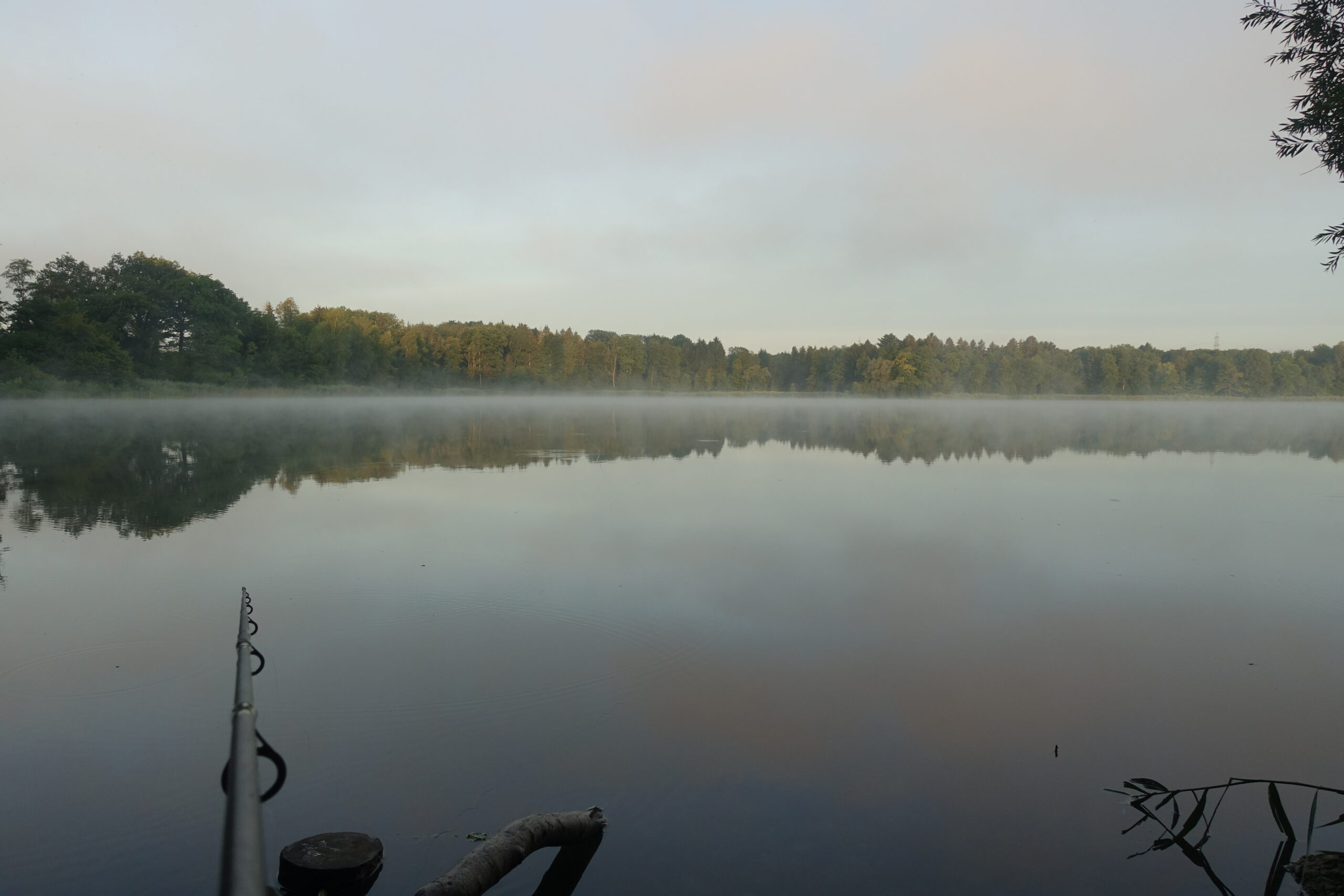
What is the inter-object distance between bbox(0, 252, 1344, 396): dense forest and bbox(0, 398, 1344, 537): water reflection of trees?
7288 mm

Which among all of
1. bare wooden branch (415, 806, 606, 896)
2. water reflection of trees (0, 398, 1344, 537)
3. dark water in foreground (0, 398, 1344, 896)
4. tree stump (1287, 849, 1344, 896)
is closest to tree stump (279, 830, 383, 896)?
dark water in foreground (0, 398, 1344, 896)

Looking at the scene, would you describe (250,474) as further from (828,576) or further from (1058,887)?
(1058,887)

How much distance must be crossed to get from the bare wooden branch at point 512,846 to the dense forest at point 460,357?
64388mm

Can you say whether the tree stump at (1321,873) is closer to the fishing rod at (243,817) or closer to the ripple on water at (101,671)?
the fishing rod at (243,817)

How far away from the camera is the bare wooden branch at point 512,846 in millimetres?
3100

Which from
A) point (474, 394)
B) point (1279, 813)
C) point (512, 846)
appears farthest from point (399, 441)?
point (474, 394)

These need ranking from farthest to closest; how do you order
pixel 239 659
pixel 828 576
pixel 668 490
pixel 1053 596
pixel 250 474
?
pixel 250 474
pixel 668 490
pixel 828 576
pixel 1053 596
pixel 239 659

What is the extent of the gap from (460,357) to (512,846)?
4103 inches

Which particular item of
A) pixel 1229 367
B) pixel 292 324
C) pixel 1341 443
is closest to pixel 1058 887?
pixel 1341 443

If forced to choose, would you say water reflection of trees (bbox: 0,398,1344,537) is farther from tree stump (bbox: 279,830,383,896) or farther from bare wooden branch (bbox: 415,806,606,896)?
bare wooden branch (bbox: 415,806,606,896)

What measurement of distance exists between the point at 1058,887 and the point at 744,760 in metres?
1.67

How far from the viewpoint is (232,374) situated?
72.9m

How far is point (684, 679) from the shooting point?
566 centimetres

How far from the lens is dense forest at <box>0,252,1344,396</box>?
57.4 meters
